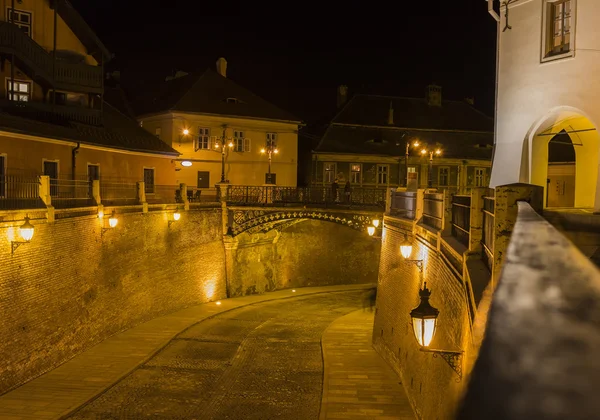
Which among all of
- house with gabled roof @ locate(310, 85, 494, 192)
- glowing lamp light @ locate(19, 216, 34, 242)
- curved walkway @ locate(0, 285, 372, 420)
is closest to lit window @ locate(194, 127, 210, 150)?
house with gabled roof @ locate(310, 85, 494, 192)

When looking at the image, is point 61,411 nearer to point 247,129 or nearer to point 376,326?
point 376,326

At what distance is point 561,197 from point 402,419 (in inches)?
585

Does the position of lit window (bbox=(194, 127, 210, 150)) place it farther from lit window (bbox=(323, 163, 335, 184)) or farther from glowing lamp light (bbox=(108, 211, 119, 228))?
glowing lamp light (bbox=(108, 211, 119, 228))

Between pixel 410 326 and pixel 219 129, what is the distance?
27307 mm

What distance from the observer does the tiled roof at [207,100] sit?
3959 cm

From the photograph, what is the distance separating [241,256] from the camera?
107 feet

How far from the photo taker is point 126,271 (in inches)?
923

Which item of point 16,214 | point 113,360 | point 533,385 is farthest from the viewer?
point 113,360

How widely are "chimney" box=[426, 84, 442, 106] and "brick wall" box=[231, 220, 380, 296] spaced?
16.3 m

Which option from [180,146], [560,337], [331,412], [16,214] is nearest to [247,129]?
[180,146]

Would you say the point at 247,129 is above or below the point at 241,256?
above

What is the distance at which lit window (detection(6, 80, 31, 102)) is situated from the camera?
24.4 metres

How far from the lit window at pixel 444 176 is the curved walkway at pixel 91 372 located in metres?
23.8

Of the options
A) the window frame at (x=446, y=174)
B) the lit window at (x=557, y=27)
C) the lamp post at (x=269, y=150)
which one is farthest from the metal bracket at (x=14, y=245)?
the window frame at (x=446, y=174)
